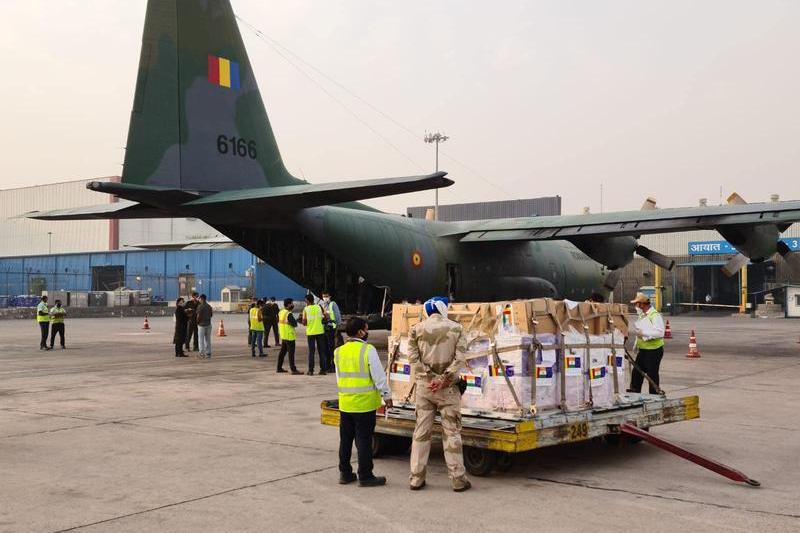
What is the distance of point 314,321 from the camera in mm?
16156

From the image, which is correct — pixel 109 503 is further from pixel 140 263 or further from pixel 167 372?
pixel 140 263

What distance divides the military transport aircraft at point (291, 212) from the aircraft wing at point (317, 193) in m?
0.03

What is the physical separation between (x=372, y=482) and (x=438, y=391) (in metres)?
1.03

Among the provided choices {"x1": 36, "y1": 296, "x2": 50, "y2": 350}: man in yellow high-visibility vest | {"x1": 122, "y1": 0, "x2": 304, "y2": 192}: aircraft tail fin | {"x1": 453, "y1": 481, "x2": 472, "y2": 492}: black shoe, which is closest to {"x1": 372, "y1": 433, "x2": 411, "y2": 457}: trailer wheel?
{"x1": 453, "y1": 481, "x2": 472, "y2": 492}: black shoe

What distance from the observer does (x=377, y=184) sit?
45.1 ft

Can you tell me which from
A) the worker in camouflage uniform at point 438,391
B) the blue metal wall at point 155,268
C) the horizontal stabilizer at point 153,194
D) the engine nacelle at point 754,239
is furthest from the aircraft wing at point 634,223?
the blue metal wall at point 155,268

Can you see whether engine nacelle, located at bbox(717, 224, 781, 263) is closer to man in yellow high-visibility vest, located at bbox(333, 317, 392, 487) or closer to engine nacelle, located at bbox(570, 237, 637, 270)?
engine nacelle, located at bbox(570, 237, 637, 270)

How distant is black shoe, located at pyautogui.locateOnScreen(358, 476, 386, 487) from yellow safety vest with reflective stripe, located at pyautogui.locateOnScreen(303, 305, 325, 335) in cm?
944

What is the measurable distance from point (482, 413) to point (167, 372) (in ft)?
34.6

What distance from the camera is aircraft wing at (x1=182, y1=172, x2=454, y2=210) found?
13211 mm

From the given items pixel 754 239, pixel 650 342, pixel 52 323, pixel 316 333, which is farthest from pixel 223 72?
pixel 754 239

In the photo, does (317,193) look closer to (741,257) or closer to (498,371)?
(498,371)

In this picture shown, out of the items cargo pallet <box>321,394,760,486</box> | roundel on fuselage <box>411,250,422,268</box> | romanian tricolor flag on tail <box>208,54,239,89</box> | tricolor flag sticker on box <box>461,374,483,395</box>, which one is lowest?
cargo pallet <box>321,394,760,486</box>

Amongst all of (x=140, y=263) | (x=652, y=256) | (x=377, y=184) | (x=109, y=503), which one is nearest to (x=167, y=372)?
(x=377, y=184)
